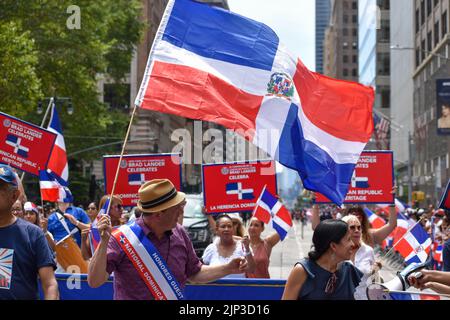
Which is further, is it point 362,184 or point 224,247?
point 362,184

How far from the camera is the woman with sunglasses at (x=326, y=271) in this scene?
4836 millimetres

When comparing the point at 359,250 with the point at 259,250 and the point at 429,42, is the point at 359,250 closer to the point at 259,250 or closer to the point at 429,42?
the point at 259,250

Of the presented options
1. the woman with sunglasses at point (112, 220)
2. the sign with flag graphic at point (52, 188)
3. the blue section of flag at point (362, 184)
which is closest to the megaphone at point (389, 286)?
the woman with sunglasses at point (112, 220)

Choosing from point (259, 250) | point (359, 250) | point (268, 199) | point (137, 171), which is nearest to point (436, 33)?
point (268, 199)

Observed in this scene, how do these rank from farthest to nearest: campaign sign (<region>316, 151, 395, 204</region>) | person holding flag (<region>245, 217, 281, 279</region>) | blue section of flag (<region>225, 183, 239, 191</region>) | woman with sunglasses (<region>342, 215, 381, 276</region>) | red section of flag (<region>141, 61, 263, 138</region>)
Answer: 1. blue section of flag (<region>225, 183, 239, 191</region>)
2. campaign sign (<region>316, 151, 395, 204</region>)
3. person holding flag (<region>245, 217, 281, 279</region>)
4. woman with sunglasses (<region>342, 215, 381, 276</region>)
5. red section of flag (<region>141, 61, 263, 138</region>)

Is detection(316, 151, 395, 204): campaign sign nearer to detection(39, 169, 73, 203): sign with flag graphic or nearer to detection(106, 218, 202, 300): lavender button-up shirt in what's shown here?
detection(39, 169, 73, 203): sign with flag graphic

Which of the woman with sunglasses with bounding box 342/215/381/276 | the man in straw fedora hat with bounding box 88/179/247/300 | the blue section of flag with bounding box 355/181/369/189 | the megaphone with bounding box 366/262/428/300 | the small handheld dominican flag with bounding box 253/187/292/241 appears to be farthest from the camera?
the blue section of flag with bounding box 355/181/369/189

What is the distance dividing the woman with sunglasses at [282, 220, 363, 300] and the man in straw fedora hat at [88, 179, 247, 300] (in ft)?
2.17

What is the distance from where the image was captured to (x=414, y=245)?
41.2 feet

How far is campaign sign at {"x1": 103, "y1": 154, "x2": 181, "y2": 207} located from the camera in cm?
1221

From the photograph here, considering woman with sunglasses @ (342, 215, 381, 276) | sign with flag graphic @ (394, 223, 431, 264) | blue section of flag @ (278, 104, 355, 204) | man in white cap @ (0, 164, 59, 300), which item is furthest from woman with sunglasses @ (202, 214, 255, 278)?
man in white cap @ (0, 164, 59, 300)

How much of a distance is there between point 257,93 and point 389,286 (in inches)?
138

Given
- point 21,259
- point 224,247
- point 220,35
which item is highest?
point 220,35

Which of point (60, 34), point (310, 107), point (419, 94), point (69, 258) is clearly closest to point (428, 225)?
point (69, 258)
